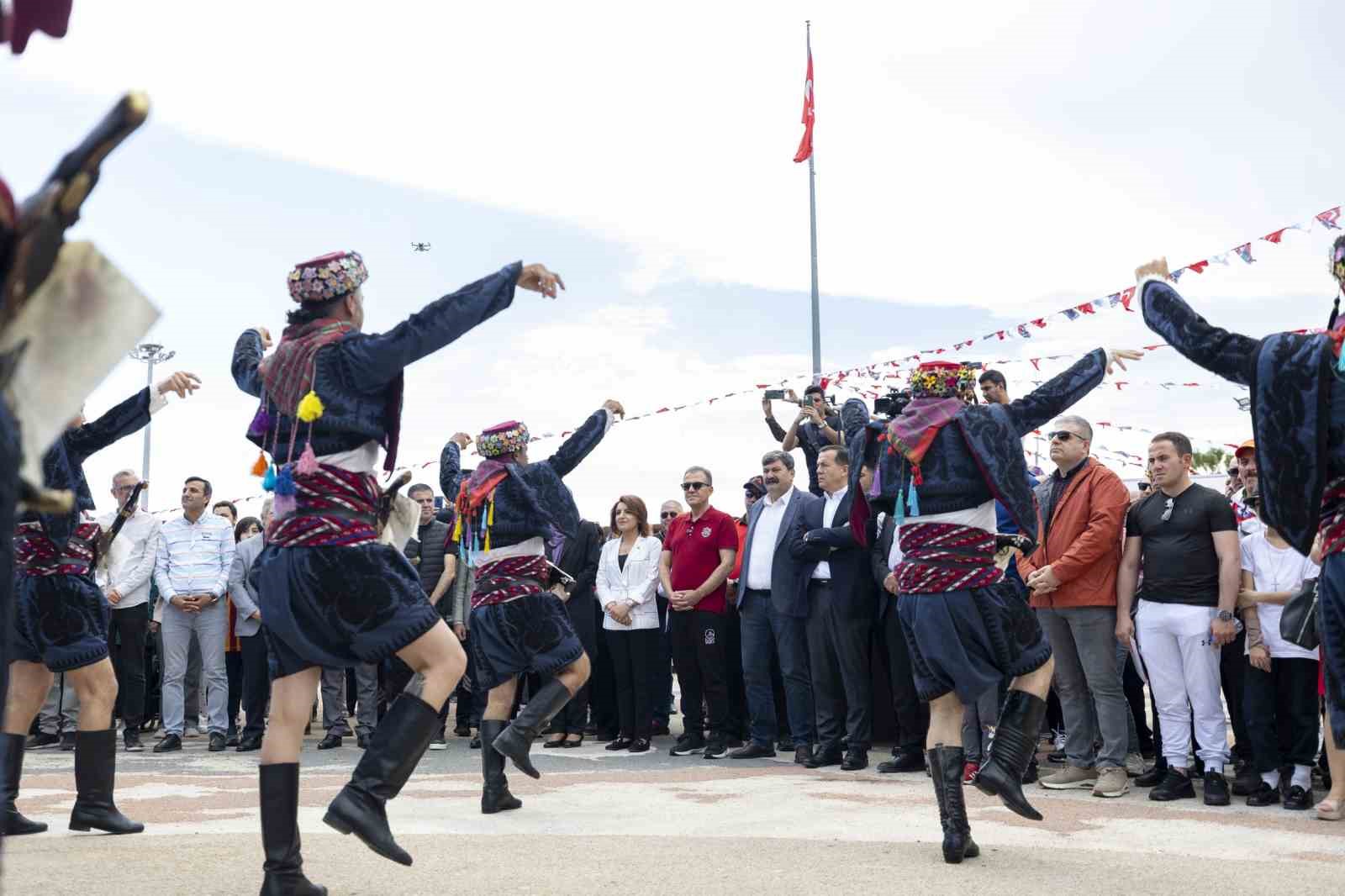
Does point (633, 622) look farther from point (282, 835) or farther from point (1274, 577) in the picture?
point (282, 835)

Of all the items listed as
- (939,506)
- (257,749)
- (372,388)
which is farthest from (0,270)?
(257,749)

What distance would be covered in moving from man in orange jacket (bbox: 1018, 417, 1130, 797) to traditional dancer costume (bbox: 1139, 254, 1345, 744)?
3.62 m

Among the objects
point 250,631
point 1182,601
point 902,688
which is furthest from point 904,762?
point 250,631

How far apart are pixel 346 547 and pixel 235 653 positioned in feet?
28.1

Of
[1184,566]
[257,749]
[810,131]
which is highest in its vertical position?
[810,131]

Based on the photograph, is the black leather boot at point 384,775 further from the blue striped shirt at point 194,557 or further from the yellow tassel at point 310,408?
the blue striped shirt at point 194,557

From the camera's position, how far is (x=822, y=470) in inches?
366

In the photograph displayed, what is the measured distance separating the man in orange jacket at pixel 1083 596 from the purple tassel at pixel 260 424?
4.64 m

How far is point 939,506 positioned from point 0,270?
395 centimetres

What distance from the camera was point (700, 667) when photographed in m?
9.96

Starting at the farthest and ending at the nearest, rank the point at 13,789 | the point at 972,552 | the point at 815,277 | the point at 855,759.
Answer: the point at 815,277, the point at 855,759, the point at 13,789, the point at 972,552

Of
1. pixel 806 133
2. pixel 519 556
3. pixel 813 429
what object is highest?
pixel 806 133

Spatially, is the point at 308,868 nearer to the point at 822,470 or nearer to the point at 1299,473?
the point at 1299,473

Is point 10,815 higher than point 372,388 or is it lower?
lower
